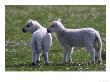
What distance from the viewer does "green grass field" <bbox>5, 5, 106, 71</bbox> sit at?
20953mm

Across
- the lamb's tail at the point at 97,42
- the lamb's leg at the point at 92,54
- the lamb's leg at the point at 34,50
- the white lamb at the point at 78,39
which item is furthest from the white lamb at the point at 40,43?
the lamb's tail at the point at 97,42

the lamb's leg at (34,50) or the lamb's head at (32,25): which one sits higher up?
the lamb's head at (32,25)

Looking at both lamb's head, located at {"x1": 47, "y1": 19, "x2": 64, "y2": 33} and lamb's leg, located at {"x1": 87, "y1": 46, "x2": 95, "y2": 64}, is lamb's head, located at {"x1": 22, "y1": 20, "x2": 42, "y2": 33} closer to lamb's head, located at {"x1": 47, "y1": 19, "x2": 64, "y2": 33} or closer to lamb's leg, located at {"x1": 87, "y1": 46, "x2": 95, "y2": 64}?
lamb's head, located at {"x1": 47, "y1": 19, "x2": 64, "y2": 33}

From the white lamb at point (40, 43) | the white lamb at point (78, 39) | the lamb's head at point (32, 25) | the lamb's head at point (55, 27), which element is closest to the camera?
the white lamb at point (40, 43)

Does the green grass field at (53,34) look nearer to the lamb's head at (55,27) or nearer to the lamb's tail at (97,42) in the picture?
the lamb's tail at (97,42)

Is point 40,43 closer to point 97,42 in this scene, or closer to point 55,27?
point 55,27

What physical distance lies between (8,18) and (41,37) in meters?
17.4

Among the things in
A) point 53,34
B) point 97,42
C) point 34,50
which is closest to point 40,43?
point 34,50

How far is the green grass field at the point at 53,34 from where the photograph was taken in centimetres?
2095

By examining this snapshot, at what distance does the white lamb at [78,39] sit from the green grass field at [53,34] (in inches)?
20.1

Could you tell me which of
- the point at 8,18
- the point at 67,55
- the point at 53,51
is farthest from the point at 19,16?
the point at 67,55
